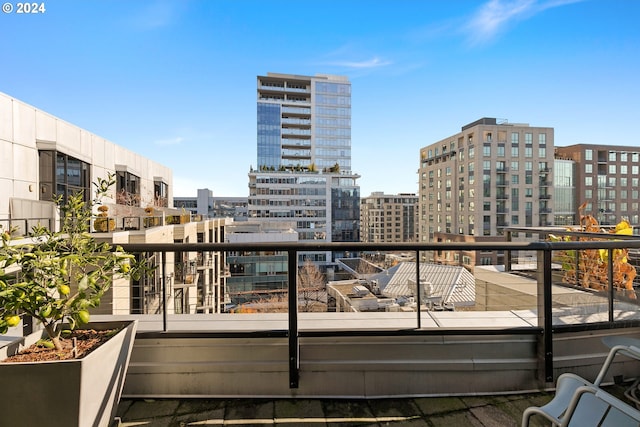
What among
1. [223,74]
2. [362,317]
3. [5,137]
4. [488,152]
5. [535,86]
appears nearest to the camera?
Answer: [362,317]

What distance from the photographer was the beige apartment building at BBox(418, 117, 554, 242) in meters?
42.4

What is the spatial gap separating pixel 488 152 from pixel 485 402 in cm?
4719

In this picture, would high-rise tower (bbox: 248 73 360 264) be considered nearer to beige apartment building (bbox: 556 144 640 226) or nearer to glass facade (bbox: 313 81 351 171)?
glass facade (bbox: 313 81 351 171)

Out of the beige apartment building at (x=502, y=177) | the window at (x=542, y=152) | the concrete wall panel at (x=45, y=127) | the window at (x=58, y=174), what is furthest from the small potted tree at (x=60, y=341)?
the window at (x=542, y=152)

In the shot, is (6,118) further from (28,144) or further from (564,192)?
(564,192)

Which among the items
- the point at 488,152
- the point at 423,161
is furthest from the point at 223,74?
the point at 423,161

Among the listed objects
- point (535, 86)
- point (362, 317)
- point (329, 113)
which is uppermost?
point (329, 113)

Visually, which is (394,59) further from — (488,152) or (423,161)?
(423,161)

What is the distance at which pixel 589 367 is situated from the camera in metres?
2.20

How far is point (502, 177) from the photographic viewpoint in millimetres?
42906

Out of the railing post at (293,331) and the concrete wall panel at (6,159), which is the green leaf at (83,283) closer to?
the railing post at (293,331)

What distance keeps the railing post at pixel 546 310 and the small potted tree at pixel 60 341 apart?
2562mm

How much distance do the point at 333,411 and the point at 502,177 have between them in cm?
4853

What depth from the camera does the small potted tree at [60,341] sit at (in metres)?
1.25
